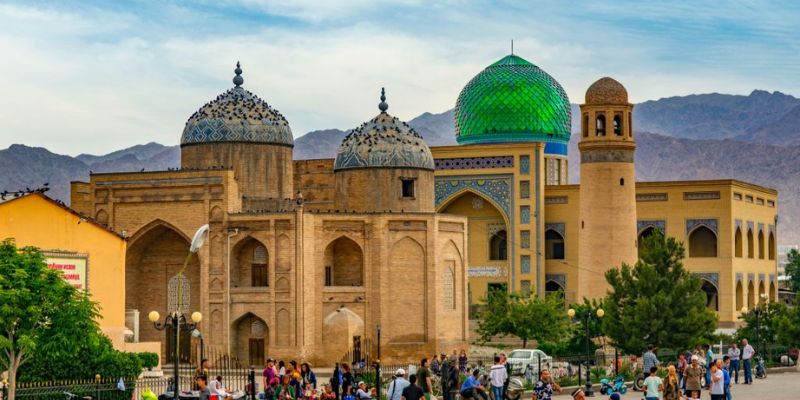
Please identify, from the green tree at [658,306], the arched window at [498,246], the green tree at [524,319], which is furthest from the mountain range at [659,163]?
the green tree at [658,306]

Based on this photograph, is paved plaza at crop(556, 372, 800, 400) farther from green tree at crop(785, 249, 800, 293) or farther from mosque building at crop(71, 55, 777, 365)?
green tree at crop(785, 249, 800, 293)

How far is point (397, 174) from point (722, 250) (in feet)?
44.5

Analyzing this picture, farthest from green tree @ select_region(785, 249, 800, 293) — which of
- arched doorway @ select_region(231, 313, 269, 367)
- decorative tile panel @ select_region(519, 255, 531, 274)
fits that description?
arched doorway @ select_region(231, 313, 269, 367)

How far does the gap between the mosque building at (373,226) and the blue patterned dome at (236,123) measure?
0.05m

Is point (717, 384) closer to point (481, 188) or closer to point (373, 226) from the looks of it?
point (373, 226)

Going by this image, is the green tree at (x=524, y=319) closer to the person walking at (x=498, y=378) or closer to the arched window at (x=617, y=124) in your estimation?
Answer: the arched window at (x=617, y=124)

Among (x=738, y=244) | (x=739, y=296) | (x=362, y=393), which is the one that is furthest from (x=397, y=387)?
(x=738, y=244)

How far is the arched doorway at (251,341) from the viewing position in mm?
42750

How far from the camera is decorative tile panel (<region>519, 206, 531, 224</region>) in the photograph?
52938mm

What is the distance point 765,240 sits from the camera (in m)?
57.9

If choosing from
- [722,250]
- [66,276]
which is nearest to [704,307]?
[722,250]

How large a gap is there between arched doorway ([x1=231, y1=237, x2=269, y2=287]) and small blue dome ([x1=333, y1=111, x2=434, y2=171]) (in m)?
4.44

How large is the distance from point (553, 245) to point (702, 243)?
5.24 metres

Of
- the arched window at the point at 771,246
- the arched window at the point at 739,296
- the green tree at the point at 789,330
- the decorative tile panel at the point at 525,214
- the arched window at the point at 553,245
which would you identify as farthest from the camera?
the arched window at the point at 771,246
